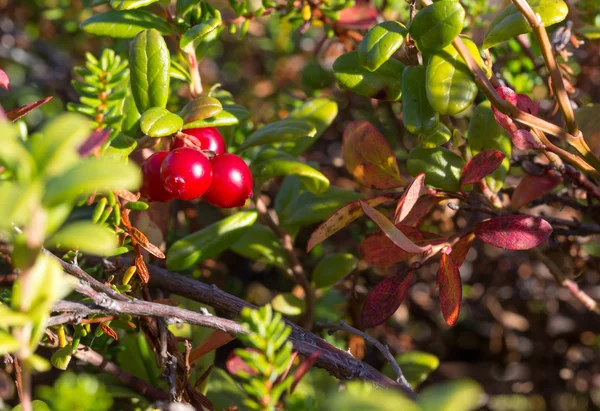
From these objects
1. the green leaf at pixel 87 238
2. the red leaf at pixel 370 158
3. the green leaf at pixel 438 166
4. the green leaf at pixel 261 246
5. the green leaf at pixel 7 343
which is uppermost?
the green leaf at pixel 87 238

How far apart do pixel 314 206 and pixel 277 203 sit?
0.66 feet

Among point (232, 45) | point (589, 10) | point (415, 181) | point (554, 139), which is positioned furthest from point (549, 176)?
point (232, 45)

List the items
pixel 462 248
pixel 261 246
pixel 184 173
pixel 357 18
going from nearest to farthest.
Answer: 1. pixel 184 173
2. pixel 462 248
3. pixel 261 246
4. pixel 357 18

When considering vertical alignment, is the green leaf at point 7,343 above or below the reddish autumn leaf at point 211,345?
above

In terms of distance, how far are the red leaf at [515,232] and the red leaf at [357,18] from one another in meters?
0.78

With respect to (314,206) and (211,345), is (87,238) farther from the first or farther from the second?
(314,206)

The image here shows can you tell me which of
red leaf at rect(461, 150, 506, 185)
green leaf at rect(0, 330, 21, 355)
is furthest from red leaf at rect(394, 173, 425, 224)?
green leaf at rect(0, 330, 21, 355)

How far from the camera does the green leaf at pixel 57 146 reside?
23.5 inches

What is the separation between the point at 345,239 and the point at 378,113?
427 millimetres

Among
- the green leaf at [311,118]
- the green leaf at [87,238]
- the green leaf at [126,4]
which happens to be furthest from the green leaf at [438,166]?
the green leaf at [87,238]

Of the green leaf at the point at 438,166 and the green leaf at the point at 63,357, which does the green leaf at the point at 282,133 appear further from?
the green leaf at the point at 63,357

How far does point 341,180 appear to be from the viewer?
2.14 metres

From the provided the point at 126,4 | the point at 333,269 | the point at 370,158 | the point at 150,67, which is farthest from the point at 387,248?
the point at 126,4

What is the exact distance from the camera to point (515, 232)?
121cm
